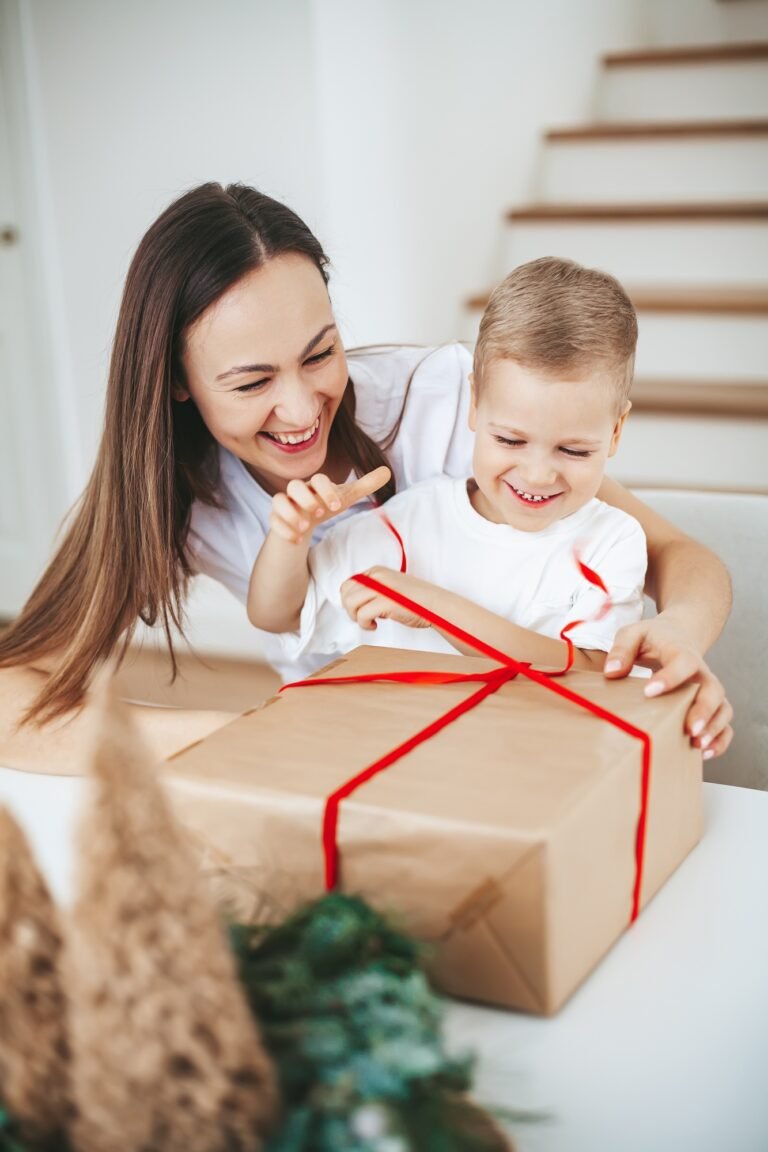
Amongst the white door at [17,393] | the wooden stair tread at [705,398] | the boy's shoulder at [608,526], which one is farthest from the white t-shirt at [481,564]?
the white door at [17,393]

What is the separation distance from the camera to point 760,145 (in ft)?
12.1

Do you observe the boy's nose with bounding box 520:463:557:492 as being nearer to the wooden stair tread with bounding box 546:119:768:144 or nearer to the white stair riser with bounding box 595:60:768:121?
the wooden stair tread with bounding box 546:119:768:144

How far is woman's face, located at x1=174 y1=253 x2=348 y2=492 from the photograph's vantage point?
1.18 meters

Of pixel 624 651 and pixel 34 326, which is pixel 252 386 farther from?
pixel 34 326

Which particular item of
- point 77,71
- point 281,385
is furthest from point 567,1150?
point 77,71

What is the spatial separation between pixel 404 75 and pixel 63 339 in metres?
1.25

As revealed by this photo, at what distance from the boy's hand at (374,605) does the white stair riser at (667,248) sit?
271 cm

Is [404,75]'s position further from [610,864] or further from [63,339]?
[610,864]

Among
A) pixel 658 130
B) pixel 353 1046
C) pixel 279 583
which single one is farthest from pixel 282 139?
pixel 353 1046

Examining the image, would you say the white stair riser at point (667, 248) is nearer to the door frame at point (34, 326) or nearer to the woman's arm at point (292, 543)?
the door frame at point (34, 326)

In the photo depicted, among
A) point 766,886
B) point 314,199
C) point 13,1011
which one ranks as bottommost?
point 766,886

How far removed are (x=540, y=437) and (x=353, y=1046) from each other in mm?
696

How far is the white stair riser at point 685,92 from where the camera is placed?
13.0 feet

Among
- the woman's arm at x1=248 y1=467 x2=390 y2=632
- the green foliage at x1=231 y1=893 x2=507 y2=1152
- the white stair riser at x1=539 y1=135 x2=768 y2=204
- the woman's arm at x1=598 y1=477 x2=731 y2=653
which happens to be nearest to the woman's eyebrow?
the woman's arm at x1=248 y1=467 x2=390 y2=632
